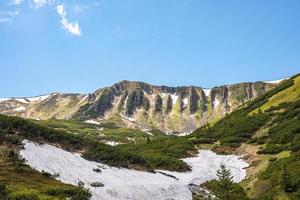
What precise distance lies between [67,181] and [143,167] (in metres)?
17.8

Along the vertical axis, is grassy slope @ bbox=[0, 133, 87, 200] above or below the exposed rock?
above

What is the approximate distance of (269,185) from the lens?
59125 mm

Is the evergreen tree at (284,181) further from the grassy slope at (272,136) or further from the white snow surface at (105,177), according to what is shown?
the white snow surface at (105,177)

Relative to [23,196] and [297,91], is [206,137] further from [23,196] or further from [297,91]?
[23,196]

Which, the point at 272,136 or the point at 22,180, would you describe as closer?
the point at 22,180

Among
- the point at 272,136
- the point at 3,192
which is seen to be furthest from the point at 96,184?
the point at 272,136

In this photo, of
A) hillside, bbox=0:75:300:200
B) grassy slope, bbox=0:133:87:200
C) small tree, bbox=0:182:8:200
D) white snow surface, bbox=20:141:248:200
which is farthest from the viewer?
white snow surface, bbox=20:141:248:200

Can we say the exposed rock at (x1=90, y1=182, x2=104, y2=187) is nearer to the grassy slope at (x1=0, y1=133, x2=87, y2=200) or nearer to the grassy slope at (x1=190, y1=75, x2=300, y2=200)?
the grassy slope at (x1=0, y1=133, x2=87, y2=200)

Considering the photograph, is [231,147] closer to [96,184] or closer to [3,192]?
[96,184]

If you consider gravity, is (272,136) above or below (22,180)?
above

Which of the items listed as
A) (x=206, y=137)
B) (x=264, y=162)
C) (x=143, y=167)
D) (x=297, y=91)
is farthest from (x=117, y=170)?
(x=297, y=91)

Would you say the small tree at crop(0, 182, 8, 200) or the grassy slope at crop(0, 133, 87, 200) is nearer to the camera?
the small tree at crop(0, 182, 8, 200)

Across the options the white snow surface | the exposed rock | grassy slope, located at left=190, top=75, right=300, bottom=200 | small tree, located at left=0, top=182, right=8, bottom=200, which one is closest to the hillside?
grassy slope, located at left=190, top=75, right=300, bottom=200

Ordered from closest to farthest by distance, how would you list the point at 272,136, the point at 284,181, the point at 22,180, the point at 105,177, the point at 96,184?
the point at 22,180 < the point at 96,184 < the point at 284,181 < the point at 105,177 < the point at 272,136
